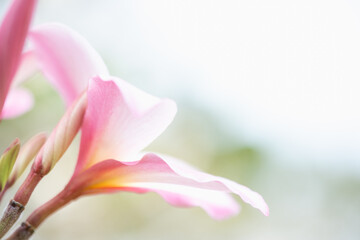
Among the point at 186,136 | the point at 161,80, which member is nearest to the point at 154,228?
the point at 186,136

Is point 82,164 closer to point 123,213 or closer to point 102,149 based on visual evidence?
point 102,149

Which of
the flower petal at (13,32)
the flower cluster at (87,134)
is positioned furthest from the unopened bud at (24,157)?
the flower petal at (13,32)

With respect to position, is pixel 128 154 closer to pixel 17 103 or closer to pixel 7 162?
pixel 7 162

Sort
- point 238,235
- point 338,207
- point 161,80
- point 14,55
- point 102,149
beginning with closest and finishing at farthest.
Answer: point 14,55, point 102,149, point 238,235, point 161,80, point 338,207

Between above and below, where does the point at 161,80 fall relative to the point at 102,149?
above

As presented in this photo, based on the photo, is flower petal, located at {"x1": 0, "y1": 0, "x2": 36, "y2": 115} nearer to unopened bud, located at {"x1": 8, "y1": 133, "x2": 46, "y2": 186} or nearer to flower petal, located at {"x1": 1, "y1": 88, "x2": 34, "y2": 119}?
unopened bud, located at {"x1": 8, "y1": 133, "x2": 46, "y2": 186}

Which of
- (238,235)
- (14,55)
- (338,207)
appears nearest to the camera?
(14,55)

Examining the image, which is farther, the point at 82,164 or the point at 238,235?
the point at 238,235

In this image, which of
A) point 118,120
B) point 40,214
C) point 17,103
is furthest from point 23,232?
point 17,103
